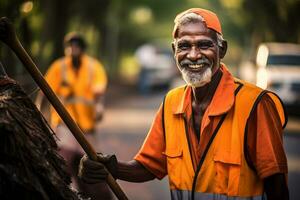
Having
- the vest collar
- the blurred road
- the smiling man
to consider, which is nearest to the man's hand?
the smiling man

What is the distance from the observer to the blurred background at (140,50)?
39.6ft

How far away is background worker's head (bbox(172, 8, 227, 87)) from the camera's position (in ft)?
11.5

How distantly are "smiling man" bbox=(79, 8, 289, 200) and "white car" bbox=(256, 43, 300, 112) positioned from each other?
566 inches

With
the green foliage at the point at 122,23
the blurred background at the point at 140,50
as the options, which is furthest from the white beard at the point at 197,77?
the green foliage at the point at 122,23

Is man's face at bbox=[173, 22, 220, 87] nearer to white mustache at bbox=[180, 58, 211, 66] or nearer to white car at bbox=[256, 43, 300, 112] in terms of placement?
white mustache at bbox=[180, 58, 211, 66]

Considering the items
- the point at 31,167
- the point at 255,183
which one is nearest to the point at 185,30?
the point at 255,183

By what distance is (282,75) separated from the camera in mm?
18297

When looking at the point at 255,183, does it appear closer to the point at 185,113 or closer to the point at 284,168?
the point at 284,168

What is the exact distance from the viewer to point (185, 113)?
11.9 feet

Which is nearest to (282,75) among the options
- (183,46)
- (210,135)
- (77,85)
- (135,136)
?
(135,136)

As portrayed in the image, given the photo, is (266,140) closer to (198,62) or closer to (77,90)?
Result: (198,62)

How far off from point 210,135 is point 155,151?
15.7 inches

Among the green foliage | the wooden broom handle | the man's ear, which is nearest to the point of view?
the wooden broom handle

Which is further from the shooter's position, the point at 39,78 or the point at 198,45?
the point at 198,45
